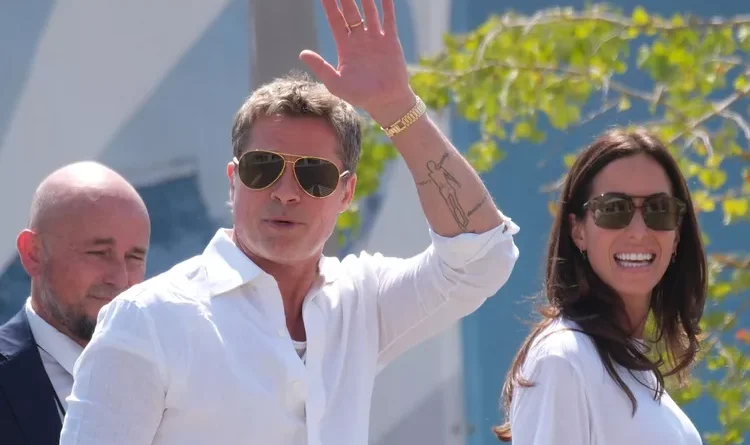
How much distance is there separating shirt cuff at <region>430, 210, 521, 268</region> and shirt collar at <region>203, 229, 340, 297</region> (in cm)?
33

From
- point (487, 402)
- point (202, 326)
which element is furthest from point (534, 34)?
point (202, 326)

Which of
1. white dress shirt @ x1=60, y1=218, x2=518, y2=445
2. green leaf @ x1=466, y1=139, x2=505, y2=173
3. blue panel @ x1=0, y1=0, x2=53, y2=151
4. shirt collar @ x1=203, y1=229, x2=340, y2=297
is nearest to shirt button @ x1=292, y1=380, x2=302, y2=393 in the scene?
white dress shirt @ x1=60, y1=218, x2=518, y2=445

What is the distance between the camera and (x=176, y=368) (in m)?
2.11

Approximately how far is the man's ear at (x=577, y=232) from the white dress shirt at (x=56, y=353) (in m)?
1.18

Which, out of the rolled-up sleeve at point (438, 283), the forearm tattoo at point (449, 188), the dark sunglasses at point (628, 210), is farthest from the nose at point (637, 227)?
the forearm tattoo at point (449, 188)

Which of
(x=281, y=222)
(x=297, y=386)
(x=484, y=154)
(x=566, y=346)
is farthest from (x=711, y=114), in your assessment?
(x=297, y=386)

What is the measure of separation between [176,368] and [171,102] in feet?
10.9

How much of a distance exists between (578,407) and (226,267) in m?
0.75

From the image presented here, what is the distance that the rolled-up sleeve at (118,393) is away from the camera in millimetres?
2072

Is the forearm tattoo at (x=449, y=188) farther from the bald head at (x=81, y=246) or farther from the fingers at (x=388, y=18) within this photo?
the bald head at (x=81, y=246)

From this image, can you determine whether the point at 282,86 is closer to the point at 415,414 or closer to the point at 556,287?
the point at 556,287

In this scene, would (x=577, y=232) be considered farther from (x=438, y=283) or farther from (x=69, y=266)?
(x=69, y=266)

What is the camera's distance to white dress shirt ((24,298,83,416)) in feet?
9.29

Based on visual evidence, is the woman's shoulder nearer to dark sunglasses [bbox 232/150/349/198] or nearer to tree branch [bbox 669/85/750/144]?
dark sunglasses [bbox 232/150/349/198]
